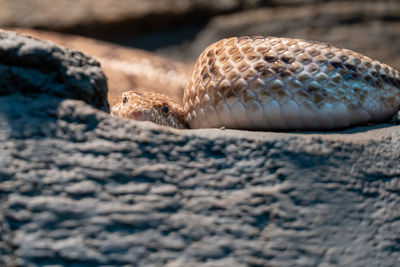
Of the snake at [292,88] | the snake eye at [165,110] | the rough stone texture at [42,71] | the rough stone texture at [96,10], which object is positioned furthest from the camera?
the rough stone texture at [96,10]

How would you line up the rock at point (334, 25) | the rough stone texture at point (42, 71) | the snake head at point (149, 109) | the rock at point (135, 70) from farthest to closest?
1. the rock at point (334, 25)
2. the rock at point (135, 70)
3. the snake head at point (149, 109)
4. the rough stone texture at point (42, 71)

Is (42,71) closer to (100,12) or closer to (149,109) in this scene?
(149,109)

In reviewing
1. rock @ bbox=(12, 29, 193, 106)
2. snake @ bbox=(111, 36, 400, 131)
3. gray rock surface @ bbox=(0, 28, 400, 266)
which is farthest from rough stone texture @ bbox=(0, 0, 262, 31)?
gray rock surface @ bbox=(0, 28, 400, 266)

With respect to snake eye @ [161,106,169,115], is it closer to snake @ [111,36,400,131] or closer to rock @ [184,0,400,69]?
snake @ [111,36,400,131]

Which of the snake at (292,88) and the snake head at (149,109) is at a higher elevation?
the snake head at (149,109)

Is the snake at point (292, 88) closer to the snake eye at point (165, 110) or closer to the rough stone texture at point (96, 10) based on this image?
the snake eye at point (165, 110)

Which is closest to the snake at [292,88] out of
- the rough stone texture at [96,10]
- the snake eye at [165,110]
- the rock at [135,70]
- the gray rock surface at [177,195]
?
the gray rock surface at [177,195]
